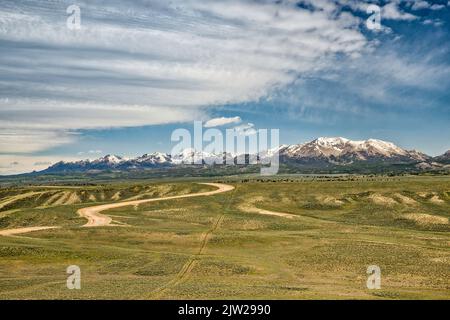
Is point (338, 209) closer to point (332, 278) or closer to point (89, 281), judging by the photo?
point (332, 278)

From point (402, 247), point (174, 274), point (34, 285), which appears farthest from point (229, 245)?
point (34, 285)

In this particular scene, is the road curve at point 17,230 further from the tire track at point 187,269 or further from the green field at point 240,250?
the tire track at point 187,269

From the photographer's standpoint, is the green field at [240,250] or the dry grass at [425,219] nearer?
the green field at [240,250]

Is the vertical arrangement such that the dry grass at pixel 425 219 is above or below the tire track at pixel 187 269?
below

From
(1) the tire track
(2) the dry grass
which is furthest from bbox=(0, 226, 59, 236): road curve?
(2) the dry grass

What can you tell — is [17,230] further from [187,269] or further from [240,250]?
[187,269]

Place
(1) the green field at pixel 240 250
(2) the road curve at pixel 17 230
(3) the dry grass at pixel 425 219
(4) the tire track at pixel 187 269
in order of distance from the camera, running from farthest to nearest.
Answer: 1. (3) the dry grass at pixel 425 219
2. (2) the road curve at pixel 17 230
3. (1) the green field at pixel 240 250
4. (4) the tire track at pixel 187 269

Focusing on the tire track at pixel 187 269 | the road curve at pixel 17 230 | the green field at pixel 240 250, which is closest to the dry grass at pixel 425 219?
the green field at pixel 240 250

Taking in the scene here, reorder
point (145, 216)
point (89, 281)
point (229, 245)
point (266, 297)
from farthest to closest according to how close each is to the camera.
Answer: point (145, 216)
point (229, 245)
point (89, 281)
point (266, 297)
